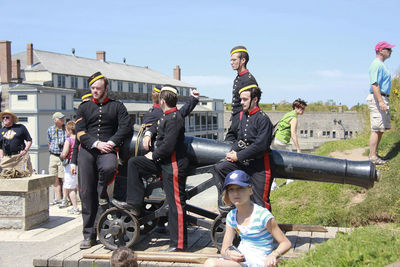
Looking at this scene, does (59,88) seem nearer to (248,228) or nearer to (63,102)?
(63,102)

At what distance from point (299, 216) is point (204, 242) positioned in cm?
202

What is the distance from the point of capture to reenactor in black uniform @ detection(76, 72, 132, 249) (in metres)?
5.32

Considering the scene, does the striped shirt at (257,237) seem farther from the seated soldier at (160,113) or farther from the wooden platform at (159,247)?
the seated soldier at (160,113)

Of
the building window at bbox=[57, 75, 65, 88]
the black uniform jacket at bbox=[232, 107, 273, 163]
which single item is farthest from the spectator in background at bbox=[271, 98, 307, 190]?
the building window at bbox=[57, 75, 65, 88]

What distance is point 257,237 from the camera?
12.2 ft

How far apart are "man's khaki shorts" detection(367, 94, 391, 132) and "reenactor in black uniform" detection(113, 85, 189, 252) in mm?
3484

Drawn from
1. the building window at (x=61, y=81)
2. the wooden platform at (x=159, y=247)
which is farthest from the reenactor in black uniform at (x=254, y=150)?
the building window at (x=61, y=81)

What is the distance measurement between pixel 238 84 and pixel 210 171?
1102 millimetres

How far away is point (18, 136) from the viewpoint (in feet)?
27.0

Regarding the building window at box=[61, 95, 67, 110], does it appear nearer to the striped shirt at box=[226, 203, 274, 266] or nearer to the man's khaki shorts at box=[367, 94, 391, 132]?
the man's khaki shorts at box=[367, 94, 391, 132]

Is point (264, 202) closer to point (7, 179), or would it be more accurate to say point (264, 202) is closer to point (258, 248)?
point (258, 248)

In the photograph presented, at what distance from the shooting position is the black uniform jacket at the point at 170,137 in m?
4.98

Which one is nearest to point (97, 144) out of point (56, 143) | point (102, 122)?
point (102, 122)

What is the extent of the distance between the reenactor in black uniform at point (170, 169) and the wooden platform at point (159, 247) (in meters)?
0.37
